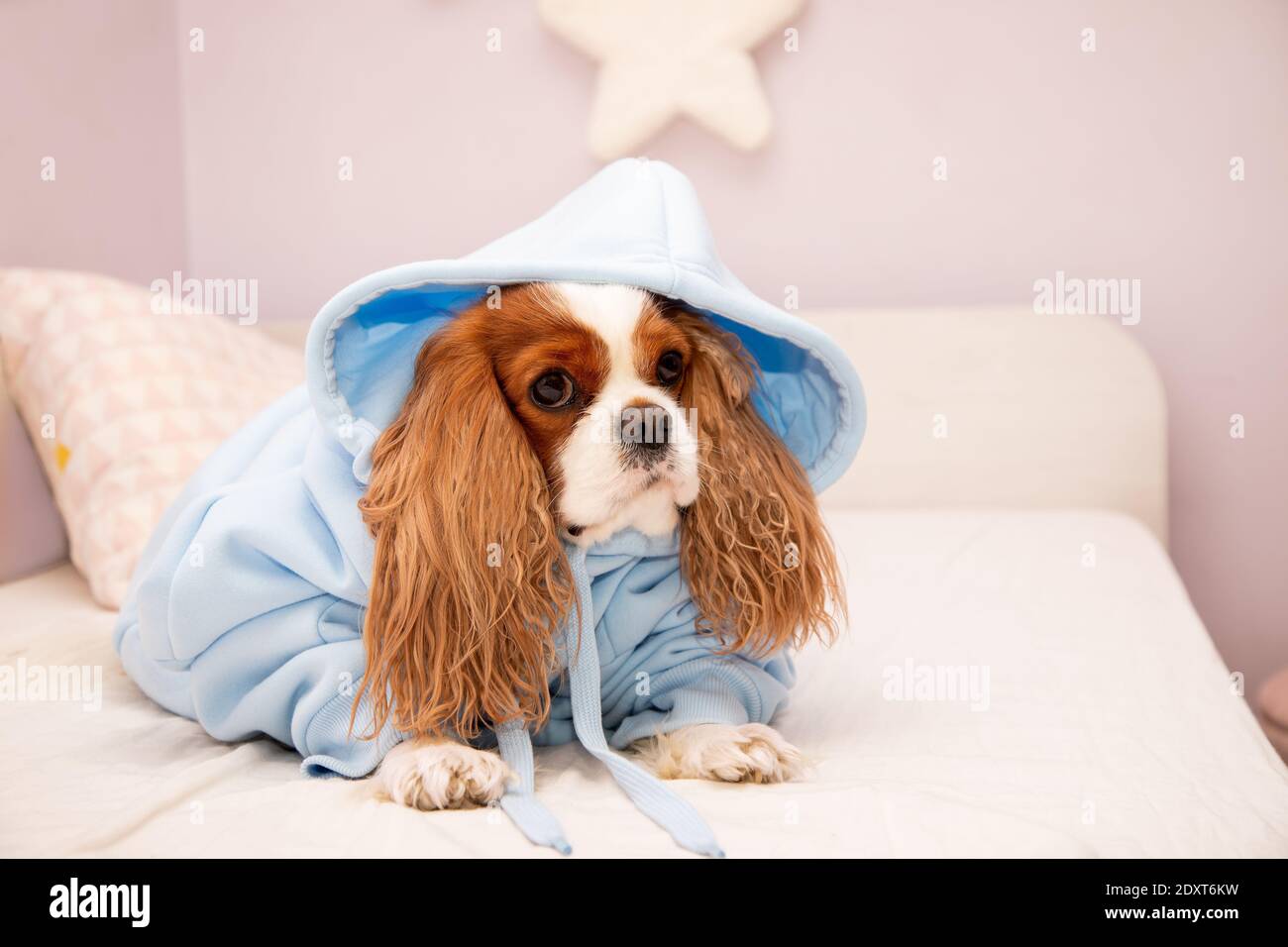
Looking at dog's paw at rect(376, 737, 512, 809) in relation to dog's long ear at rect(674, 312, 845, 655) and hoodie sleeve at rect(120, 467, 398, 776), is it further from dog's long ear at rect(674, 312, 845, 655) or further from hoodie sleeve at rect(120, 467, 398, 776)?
dog's long ear at rect(674, 312, 845, 655)

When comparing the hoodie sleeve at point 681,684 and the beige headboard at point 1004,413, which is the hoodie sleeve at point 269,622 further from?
the beige headboard at point 1004,413

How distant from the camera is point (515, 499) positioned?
1341 millimetres

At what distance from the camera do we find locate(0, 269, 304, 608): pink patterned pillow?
2.18 meters

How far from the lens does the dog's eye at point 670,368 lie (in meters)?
1.42

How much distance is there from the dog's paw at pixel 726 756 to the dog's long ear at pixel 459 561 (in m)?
0.16

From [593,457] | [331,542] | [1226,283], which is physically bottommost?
[331,542]

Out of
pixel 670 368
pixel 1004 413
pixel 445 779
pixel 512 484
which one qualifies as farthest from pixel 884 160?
pixel 445 779

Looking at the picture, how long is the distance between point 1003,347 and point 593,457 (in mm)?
1733

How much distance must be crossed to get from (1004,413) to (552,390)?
1713 mm

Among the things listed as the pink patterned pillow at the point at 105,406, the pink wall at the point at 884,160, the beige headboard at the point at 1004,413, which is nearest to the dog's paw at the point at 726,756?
the pink patterned pillow at the point at 105,406

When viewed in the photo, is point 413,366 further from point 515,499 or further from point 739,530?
point 739,530
